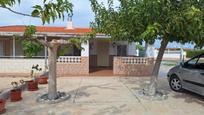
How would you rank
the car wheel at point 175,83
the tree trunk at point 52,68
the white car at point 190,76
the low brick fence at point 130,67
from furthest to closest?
1. the low brick fence at point 130,67
2. the car wheel at point 175,83
3. the tree trunk at point 52,68
4. the white car at point 190,76

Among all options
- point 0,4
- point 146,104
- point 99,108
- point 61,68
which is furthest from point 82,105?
point 61,68

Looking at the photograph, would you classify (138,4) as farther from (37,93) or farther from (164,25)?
(37,93)

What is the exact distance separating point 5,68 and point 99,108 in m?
10.1

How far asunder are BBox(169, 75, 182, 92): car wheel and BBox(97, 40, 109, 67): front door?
34.6 feet

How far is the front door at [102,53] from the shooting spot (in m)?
20.8

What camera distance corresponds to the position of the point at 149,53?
16562 millimetres

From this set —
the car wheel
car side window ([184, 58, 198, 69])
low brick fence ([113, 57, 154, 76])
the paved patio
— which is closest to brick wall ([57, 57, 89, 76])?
low brick fence ([113, 57, 154, 76])

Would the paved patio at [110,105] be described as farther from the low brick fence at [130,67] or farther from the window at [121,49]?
the window at [121,49]

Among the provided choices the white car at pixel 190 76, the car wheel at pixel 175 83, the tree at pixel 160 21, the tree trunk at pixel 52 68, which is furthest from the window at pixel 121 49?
the tree trunk at pixel 52 68

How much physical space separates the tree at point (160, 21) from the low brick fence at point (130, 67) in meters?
6.95

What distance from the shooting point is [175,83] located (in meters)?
10.4

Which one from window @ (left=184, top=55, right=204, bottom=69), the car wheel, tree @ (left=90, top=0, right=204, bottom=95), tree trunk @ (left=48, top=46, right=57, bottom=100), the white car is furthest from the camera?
the car wheel

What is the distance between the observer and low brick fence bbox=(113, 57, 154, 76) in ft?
52.7

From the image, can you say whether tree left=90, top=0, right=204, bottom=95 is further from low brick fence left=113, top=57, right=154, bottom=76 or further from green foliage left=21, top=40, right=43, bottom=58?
low brick fence left=113, top=57, right=154, bottom=76
